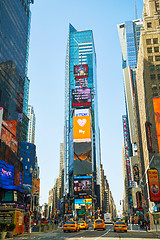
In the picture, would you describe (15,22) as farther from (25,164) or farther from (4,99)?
(25,164)

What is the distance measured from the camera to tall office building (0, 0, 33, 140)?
104 metres

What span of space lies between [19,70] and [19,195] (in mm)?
61819

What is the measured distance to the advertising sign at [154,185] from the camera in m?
64.9

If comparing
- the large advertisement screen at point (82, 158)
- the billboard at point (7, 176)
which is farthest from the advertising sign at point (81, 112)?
the billboard at point (7, 176)

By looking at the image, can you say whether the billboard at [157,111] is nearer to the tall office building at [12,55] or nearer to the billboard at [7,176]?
the billboard at [7,176]

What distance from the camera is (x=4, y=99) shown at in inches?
4067

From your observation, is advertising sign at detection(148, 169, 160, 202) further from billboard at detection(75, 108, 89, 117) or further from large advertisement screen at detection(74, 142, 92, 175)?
billboard at detection(75, 108, 89, 117)

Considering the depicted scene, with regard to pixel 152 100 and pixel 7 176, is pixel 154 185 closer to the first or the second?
pixel 152 100

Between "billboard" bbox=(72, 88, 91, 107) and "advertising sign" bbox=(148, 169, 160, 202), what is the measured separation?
128m

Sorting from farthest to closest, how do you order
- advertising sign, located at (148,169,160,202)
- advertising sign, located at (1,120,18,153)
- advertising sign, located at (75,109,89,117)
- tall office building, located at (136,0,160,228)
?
advertising sign, located at (75,109,89,117)
advertising sign, located at (1,120,18,153)
tall office building, located at (136,0,160,228)
advertising sign, located at (148,169,160,202)

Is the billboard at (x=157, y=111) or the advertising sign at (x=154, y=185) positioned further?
the billboard at (x=157, y=111)

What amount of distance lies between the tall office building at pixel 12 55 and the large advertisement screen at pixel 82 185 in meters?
67.8

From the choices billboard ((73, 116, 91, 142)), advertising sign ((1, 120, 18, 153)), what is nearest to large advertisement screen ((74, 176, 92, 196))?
billboard ((73, 116, 91, 142))

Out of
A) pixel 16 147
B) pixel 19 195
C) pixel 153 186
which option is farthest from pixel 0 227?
pixel 16 147
